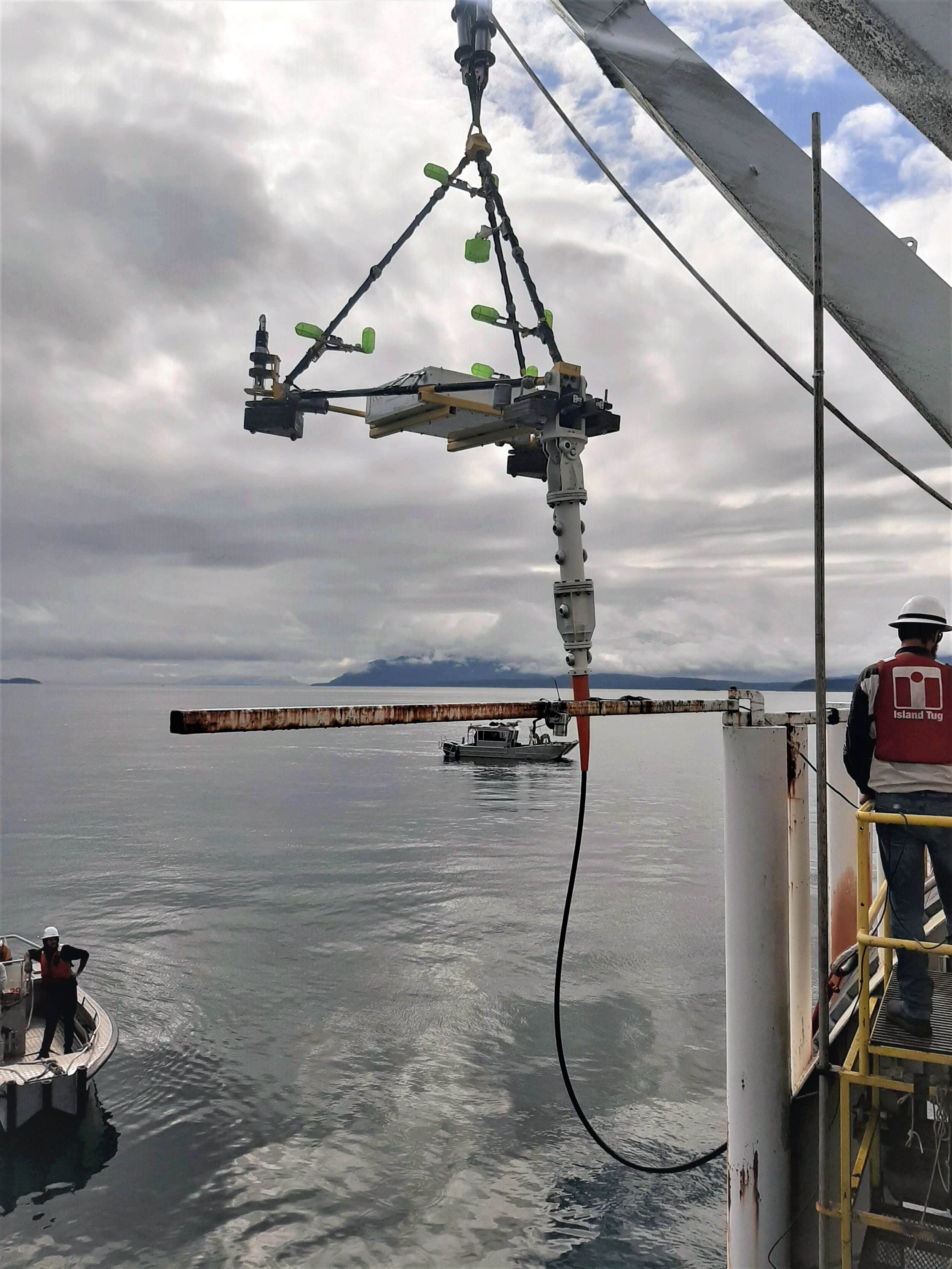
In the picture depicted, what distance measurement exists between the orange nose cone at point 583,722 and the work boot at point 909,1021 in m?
2.80

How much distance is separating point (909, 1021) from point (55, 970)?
1783 cm

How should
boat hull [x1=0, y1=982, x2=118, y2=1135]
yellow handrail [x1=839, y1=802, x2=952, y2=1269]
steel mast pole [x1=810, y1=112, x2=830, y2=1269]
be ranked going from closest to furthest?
1. steel mast pole [x1=810, y1=112, x2=830, y2=1269]
2. yellow handrail [x1=839, y1=802, x2=952, y2=1269]
3. boat hull [x1=0, y1=982, x2=118, y2=1135]

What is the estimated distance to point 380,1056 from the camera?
22609mm

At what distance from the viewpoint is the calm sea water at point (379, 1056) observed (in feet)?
50.1

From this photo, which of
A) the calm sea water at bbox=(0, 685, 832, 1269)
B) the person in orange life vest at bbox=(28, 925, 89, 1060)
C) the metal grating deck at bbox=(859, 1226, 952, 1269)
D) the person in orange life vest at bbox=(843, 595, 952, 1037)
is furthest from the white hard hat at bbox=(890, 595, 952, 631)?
the person in orange life vest at bbox=(28, 925, 89, 1060)

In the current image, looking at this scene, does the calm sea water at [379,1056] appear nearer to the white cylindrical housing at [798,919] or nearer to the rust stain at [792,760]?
the white cylindrical housing at [798,919]

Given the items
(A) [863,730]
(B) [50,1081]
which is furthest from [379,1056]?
(A) [863,730]

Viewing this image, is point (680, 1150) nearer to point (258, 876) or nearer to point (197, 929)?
point (197, 929)

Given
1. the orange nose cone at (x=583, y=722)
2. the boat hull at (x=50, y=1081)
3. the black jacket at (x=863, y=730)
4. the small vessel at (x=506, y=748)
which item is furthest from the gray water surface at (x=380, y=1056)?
the small vessel at (x=506, y=748)

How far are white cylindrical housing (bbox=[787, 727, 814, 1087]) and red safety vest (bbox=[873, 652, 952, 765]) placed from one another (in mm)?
656

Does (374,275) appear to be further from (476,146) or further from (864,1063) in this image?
(864,1063)

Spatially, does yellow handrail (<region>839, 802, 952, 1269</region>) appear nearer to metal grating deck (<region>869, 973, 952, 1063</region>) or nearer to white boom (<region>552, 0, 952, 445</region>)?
metal grating deck (<region>869, 973, 952, 1063</region>)

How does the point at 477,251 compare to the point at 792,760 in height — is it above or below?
above

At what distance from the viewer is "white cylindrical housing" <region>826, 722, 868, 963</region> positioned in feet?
26.2
